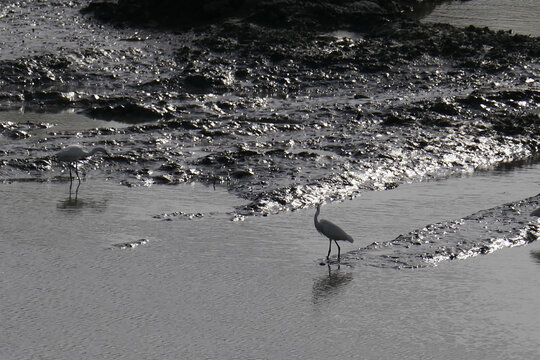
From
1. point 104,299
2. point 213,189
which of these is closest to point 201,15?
point 213,189

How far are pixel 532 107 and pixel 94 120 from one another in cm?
713

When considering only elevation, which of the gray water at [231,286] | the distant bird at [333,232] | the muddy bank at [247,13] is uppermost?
the muddy bank at [247,13]

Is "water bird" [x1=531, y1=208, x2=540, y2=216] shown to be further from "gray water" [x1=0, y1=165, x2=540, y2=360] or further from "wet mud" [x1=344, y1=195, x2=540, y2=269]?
"gray water" [x1=0, y1=165, x2=540, y2=360]

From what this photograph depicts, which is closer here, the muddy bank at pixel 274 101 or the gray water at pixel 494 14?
the muddy bank at pixel 274 101

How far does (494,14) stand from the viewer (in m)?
23.7

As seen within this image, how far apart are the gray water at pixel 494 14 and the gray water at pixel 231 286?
11.2 metres

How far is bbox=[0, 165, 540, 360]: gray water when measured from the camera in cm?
754

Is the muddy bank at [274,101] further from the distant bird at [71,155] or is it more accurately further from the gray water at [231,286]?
the gray water at [231,286]

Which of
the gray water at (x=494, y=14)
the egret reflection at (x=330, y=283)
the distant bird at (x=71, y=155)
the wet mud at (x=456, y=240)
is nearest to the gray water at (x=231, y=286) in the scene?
the egret reflection at (x=330, y=283)

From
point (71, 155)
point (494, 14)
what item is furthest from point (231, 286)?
point (494, 14)

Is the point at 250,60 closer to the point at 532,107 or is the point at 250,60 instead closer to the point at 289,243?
the point at 532,107

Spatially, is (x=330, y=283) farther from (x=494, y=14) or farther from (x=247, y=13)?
(x=494, y=14)

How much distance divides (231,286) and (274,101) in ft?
26.0

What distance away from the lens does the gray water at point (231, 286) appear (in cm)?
754
